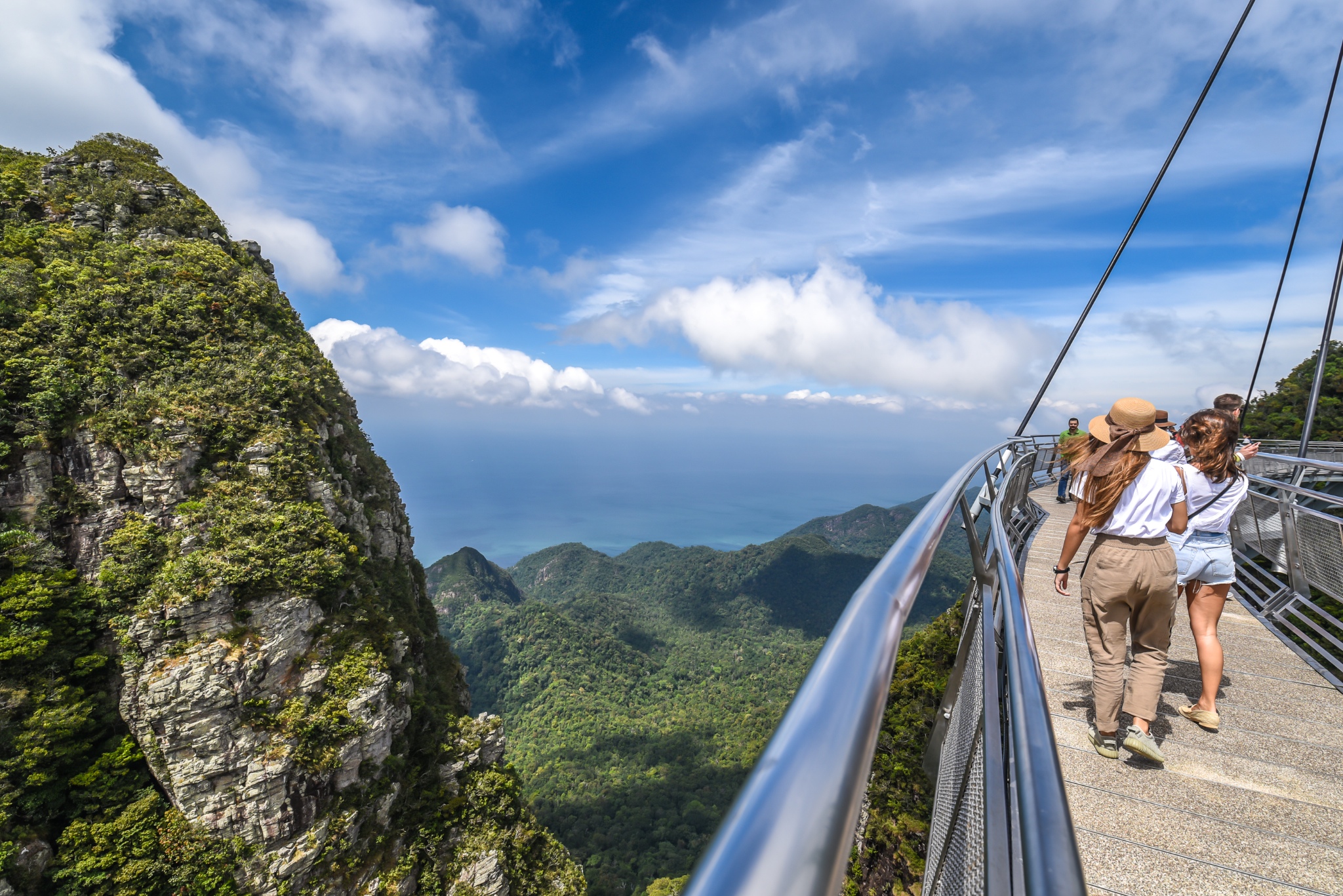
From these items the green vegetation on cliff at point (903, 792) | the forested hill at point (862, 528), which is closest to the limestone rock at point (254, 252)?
the green vegetation on cliff at point (903, 792)

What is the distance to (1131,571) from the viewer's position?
3064 millimetres

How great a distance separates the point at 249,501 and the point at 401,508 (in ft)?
42.2

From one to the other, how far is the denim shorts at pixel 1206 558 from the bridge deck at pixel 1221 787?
0.85m

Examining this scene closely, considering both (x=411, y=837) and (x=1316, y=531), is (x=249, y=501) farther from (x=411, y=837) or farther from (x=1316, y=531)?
(x=1316, y=531)

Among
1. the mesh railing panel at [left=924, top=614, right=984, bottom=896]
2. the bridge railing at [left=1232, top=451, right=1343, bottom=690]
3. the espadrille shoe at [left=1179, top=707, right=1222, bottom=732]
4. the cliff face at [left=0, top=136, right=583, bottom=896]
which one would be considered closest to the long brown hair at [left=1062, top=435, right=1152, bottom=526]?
the espadrille shoe at [left=1179, top=707, right=1222, bottom=732]

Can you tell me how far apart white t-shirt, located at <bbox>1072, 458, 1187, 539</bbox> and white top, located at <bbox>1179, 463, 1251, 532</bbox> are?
1.94 ft

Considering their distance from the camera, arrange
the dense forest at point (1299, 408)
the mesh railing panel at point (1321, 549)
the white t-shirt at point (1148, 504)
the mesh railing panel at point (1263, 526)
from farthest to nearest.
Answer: the dense forest at point (1299, 408) < the mesh railing panel at point (1263, 526) < the mesh railing panel at point (1321, 549) < the white t-shirt at point (1148, 504)

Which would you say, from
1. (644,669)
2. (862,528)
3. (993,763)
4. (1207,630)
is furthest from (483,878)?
(862,528)

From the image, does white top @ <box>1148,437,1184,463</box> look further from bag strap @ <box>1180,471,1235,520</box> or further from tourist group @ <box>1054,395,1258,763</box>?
tourist group @ <box>1054,395,1258,763</box>

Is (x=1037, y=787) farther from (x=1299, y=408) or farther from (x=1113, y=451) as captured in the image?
(x=1299, y=408)

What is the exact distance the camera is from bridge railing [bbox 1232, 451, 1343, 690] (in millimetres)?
4383

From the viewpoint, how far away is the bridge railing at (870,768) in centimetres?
43

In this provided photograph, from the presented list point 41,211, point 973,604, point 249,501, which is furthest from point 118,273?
point 973,604

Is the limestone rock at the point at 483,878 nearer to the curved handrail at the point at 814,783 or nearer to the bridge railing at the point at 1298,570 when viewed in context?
the bridge railing at the point at 1298,570
